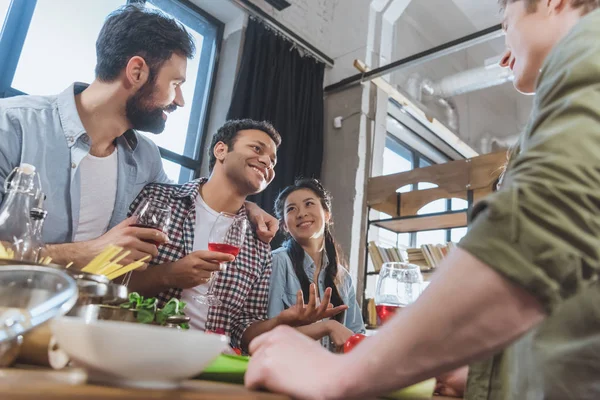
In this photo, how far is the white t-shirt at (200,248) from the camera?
1.58 m

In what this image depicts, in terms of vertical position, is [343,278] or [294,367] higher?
[343,278]

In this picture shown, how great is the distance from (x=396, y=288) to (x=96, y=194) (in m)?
1.20

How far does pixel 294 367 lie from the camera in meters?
0.48

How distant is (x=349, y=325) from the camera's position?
7.50 feet

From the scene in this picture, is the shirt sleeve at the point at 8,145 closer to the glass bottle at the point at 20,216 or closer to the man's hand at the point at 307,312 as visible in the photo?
the glass bottle at the point at 20,216

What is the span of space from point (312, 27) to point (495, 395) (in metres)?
3.89

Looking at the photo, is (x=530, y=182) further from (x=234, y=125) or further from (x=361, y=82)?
(x=361, y=82)

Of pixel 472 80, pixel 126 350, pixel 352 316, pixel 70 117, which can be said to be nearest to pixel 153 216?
pixel 126 350

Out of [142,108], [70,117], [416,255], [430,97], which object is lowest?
[416,255]

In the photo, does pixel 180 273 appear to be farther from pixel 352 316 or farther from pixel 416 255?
pixel 416 255

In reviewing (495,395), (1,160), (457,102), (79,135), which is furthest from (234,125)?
(457,102)

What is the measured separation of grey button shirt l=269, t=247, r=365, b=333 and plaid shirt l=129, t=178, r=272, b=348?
0.31 ft

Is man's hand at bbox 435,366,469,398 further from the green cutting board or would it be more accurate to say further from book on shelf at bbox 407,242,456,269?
book on shelf at bbox 407,242,456,269

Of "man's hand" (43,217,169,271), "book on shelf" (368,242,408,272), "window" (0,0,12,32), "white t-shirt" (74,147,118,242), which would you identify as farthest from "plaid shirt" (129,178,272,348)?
"book on shelf" (368,242,408,272)
